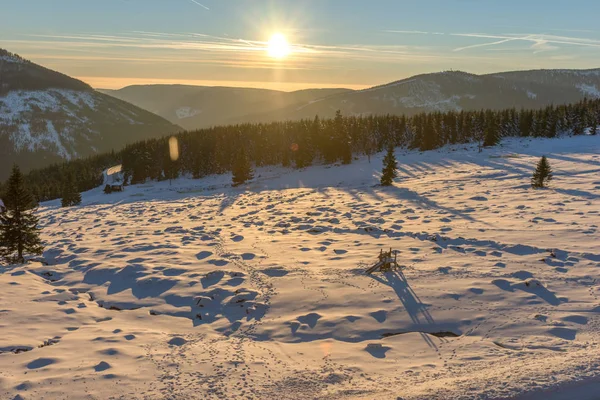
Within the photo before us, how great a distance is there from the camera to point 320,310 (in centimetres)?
1381

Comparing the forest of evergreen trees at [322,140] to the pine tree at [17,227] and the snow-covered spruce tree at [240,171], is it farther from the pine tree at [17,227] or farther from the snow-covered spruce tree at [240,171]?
the pine tree at [17,227]

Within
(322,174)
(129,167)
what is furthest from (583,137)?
(129,167)

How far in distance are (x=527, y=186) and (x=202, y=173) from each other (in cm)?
7312

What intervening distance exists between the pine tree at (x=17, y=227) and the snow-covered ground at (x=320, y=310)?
1368mm

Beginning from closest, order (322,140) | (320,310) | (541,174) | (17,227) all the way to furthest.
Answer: (320,310) → (17,227) → (541,174) → (322,140)

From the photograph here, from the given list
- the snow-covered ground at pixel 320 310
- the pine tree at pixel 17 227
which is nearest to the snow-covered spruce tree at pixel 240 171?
the snow-covered ground at pixel 320 310

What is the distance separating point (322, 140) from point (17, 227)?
7275 centimetres

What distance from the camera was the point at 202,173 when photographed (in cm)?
9306

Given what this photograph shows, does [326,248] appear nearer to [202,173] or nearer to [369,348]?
[369,348]

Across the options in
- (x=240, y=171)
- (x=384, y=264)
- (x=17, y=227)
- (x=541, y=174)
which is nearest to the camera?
(x=384, y=264)

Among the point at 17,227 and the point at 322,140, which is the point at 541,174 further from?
the point at 322,140

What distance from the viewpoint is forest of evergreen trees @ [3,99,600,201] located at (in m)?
88.3

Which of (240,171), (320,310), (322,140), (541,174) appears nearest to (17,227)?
(320,310)

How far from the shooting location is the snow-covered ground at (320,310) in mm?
9094
